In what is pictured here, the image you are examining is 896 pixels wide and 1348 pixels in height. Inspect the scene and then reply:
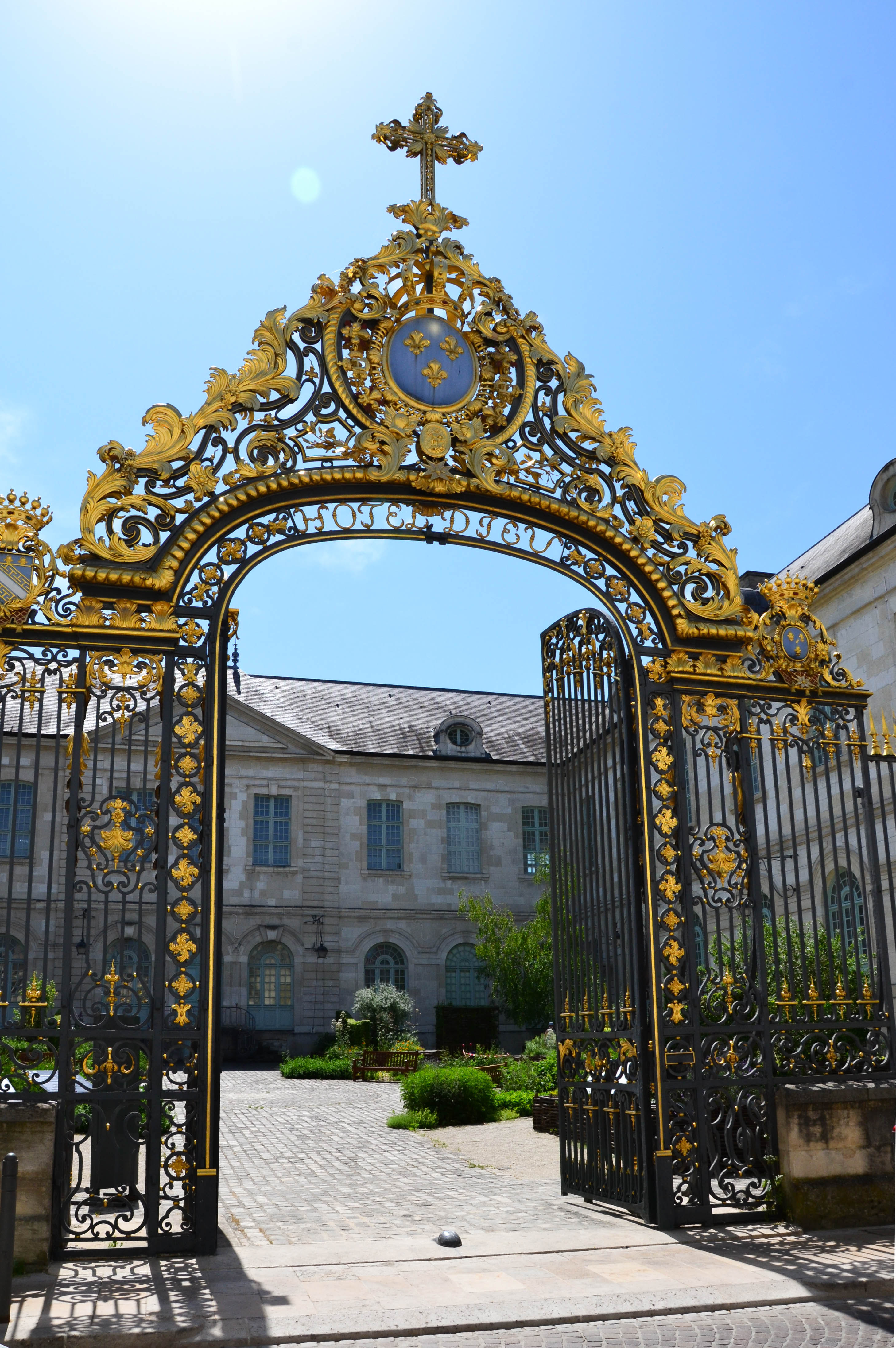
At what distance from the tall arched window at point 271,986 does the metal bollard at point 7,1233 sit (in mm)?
24382

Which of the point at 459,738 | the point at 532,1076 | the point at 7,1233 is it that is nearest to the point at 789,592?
the point at 7,1233

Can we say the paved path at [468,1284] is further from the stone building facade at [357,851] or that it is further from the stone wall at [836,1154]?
the stone building facade at [357,851]

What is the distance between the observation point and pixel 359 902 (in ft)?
101

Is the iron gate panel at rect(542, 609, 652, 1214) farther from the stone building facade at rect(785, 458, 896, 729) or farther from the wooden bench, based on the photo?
the wooden bench

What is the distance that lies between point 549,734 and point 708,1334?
4814 mm

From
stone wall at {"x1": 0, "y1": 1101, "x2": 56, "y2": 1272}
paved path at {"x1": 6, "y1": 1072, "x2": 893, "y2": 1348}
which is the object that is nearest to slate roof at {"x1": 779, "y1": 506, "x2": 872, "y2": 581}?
paved path at {"x1": 6, "y1": 1072, "x2": 893, "y2": 1348}

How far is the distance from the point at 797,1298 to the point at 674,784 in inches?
130

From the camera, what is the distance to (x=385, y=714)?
34.5m

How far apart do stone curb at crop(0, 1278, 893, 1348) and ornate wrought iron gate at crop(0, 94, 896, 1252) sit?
1.42 meters

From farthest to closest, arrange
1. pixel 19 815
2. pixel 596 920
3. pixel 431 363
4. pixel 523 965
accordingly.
→ pixel 523 965 < pixel 19 815 < pixel 596 920 < pixel 431 363

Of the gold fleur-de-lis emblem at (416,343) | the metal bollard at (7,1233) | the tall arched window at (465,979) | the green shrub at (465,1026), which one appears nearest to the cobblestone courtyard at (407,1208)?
the metal bollard at (7,1233)

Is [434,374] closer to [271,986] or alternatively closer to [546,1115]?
[546,1115]

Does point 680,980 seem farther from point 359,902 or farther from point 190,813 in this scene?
point 359,902

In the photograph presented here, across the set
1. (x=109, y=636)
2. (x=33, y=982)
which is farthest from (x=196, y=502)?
(x=33, y=982)
